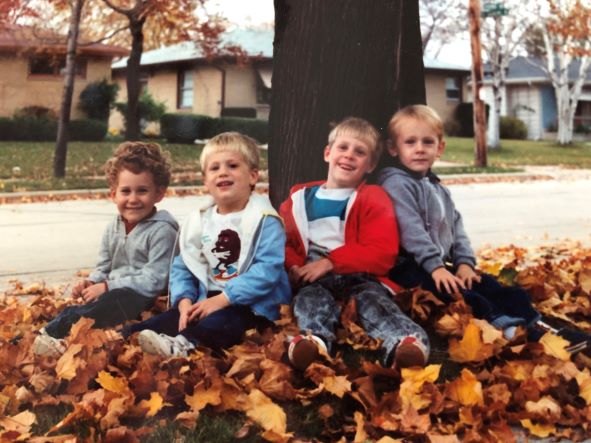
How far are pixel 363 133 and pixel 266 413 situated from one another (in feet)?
5.20

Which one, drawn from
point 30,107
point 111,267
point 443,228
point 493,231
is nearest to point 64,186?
point 30,107

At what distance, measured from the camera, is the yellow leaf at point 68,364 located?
327cm

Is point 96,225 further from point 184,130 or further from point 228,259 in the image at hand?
point 228,259

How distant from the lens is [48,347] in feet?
11.6

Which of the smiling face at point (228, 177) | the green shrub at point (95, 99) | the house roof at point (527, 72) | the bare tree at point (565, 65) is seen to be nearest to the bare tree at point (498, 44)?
the bare tree at point (565, 65)

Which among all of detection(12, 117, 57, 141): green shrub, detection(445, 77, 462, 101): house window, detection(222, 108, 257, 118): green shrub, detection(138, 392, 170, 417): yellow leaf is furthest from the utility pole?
detection(138, 392, 170, 417): yellow leaf

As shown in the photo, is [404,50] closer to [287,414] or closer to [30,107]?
[287,414]

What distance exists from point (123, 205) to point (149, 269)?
320 mm

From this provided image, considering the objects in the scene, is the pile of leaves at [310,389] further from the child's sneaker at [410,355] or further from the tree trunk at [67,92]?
the tree trunk at [67,92]

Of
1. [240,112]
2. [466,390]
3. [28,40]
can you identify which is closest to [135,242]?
[466,390]

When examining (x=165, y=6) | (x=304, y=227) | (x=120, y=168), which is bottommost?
(x=304, y=227)

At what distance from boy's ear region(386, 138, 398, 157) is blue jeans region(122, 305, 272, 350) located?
1.06 m

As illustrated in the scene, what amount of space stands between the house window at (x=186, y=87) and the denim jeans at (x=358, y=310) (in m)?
15.6

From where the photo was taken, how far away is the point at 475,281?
4109 mm
